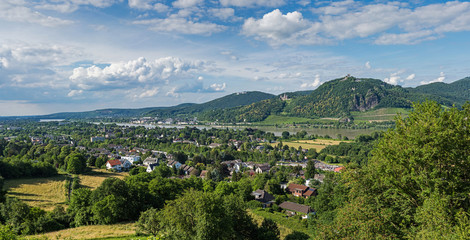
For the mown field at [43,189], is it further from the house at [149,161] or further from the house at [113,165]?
the house at [149,161]

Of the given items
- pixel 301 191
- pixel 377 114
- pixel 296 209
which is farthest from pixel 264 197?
pixel 377 114

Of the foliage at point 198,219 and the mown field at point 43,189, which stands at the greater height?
the foliage at point 198,219

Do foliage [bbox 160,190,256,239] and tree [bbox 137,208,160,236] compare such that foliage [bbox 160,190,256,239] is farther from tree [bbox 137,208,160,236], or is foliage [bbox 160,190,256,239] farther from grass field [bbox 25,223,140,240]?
grass field [bbox 25,223,140,240]

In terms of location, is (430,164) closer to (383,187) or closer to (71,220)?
(383,187)

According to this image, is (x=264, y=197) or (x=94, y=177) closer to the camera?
(x=264, y=197)

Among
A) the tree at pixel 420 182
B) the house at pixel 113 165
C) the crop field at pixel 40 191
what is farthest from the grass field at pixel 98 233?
the house at pixel 113 165

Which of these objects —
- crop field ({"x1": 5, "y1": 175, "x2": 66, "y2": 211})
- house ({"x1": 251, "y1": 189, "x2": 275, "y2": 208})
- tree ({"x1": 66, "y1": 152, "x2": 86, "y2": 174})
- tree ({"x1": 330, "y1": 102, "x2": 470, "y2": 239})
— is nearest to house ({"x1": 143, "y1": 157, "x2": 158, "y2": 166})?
tree ({"x1": 66, "y1": 152, "x2": 86, "y2": 174})

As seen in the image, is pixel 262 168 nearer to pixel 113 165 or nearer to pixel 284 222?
pixel 284 222
